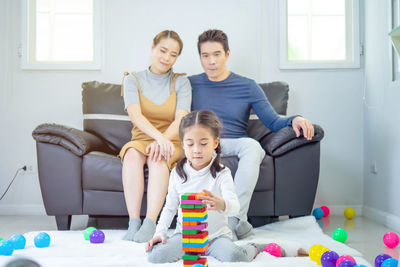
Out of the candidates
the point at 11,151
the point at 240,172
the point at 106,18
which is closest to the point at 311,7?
the point at 106,18

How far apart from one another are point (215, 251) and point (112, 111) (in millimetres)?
1763

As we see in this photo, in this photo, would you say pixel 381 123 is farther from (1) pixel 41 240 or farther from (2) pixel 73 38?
(2) pixel 73 38

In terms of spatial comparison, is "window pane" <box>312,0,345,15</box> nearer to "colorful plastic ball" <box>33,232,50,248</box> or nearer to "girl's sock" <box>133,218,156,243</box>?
"girl's sock" <box>133,218,156,243</box>

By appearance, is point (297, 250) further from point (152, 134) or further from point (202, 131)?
point (152, 134)

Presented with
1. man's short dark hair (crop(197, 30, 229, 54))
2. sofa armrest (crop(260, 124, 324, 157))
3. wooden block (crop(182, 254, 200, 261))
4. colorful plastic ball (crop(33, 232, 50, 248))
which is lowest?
colorful plastic ball (crop(33, 232, 50, 248))

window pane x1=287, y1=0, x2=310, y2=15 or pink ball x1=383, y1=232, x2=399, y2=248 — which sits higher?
window pane x1=287, y1=0, x2=310, y2=15

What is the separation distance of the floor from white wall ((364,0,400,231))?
16cm

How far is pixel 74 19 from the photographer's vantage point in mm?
3906

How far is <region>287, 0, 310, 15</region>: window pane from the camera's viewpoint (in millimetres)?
3889

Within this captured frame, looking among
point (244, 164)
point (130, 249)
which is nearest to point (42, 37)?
point (244, 164)

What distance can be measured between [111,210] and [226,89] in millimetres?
1074

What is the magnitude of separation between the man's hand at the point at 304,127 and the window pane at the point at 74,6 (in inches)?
83.5

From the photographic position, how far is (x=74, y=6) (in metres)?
3.90

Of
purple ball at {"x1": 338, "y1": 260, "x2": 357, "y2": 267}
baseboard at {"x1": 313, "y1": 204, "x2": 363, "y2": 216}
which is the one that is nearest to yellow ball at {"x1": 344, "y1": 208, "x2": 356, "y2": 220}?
baseboard at {"x1": 313, "y1": 204, "x2": 363, "y2": 216}
